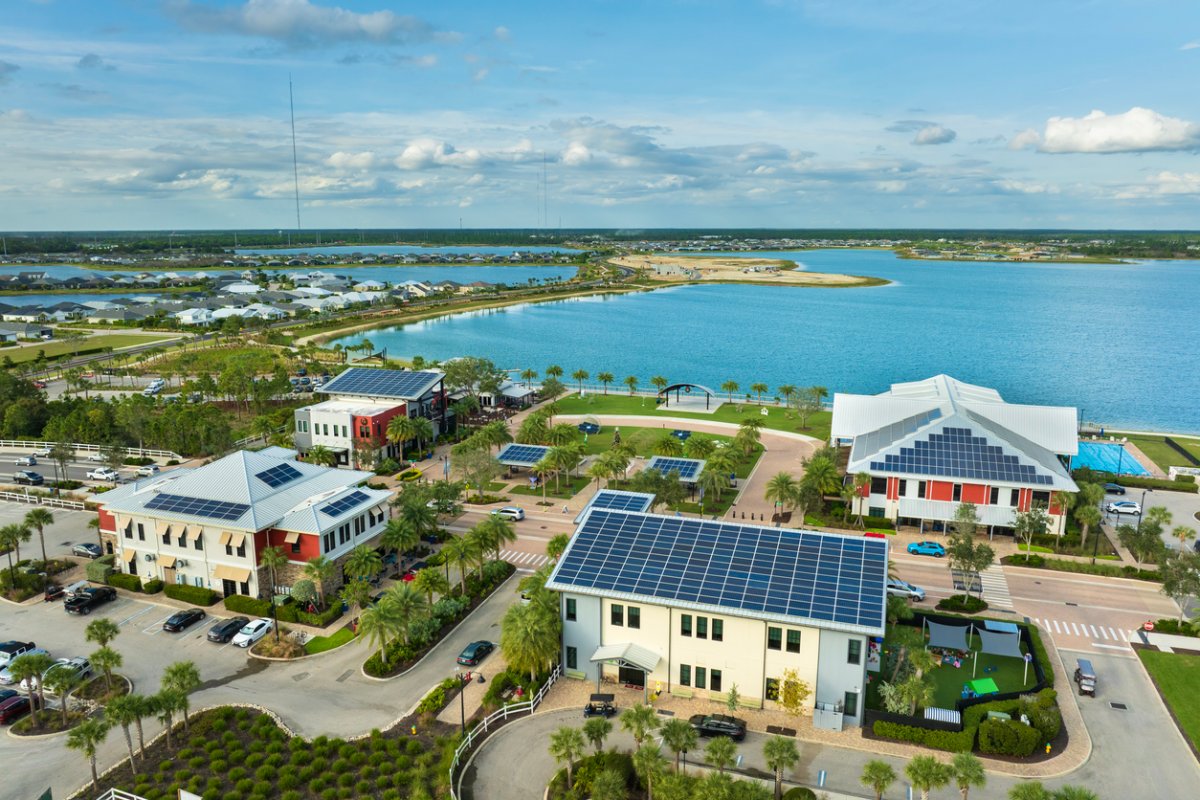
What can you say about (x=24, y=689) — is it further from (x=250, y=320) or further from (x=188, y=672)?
(x=250, y=320)

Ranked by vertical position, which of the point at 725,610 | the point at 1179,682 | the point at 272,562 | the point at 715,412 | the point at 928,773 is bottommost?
the point at 1179,682

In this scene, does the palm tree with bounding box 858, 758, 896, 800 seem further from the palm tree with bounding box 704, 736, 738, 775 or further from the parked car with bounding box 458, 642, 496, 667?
the parked car with bounding box 458, 642, 496, 667

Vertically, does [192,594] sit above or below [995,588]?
above

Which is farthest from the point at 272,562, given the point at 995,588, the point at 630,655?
the point at 995,588

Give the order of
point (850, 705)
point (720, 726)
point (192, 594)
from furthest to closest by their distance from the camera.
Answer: point (192, 594)
point (850, 705)
point (720, 726)

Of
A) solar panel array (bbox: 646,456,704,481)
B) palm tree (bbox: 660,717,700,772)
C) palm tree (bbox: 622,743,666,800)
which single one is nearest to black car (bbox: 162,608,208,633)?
palm tree (bbox: 622,743,666,800)

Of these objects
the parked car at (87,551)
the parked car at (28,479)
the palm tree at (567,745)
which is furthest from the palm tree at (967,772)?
the parked car at (28,479)

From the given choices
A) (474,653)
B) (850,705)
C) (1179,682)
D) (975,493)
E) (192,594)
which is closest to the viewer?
(850,705)

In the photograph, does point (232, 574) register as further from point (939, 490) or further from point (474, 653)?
point (939, 490)
